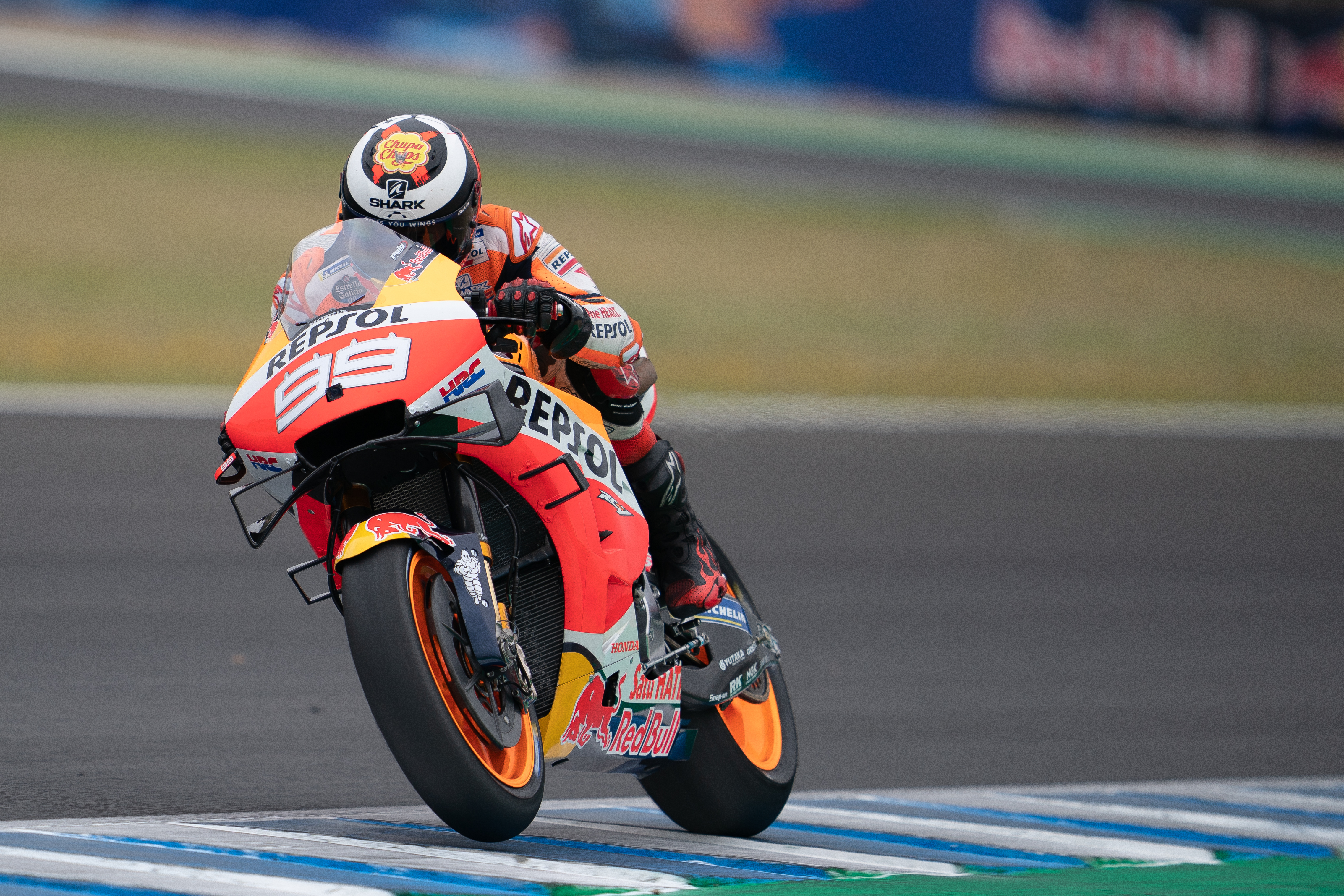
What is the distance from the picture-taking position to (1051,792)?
504 cm

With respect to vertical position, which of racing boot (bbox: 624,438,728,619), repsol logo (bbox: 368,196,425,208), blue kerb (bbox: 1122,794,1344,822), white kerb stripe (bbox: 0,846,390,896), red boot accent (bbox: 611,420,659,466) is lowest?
blue kerb (bbox: 1122,794,1344,822)

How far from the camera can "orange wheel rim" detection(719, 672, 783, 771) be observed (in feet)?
14.1

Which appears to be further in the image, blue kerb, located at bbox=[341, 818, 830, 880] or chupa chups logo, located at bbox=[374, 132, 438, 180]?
blue kerb, located at bbox=[341, 818, 830, 880]

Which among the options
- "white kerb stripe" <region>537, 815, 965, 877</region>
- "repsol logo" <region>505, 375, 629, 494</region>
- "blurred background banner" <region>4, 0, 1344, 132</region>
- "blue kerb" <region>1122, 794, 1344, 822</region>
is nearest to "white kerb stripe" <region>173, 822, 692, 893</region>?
"white kerb stripe" <region>537, 815, 965, 877</region>

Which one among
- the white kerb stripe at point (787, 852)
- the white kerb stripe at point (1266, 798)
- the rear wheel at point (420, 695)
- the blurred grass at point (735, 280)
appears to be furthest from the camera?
the blurred grass at point (735, 280)

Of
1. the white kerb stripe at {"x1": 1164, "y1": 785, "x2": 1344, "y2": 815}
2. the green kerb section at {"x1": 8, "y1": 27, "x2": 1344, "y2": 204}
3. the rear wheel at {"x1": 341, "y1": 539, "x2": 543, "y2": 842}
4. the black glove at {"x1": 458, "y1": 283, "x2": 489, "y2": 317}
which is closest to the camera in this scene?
the rear wheel at {"x1": 341, "y1": 539, "x2": 543, "y2": 842}

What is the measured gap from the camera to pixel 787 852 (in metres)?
3.96

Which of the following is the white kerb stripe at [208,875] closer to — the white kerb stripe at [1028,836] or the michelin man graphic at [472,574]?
the michelin man graphic at [472,574]

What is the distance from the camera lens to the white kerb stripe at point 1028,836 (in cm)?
405

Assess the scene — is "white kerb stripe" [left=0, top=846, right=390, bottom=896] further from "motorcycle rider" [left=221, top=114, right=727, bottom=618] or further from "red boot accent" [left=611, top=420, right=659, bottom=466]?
"red boot accent" [left=611, top=420, right=659, bottom=466]

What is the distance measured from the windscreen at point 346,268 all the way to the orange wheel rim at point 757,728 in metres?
1.47

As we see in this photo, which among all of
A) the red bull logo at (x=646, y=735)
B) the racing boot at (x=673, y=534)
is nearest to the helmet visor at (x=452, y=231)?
the racing boot at (x=673, y=534)

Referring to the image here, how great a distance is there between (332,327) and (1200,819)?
2793mm

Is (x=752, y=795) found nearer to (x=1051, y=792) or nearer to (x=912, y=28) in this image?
(x=1051, y=792)
